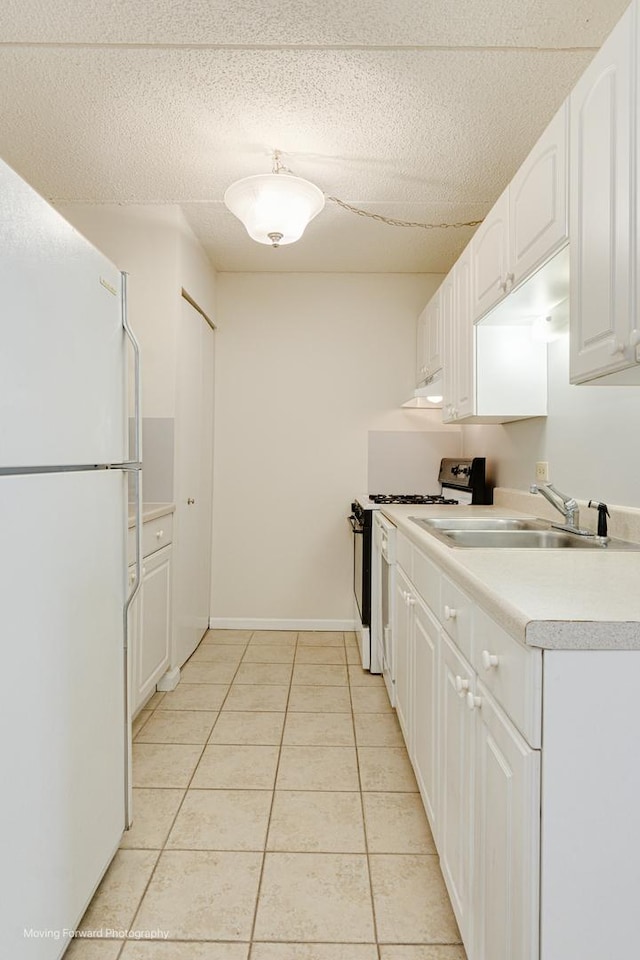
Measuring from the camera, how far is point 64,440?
1251mm

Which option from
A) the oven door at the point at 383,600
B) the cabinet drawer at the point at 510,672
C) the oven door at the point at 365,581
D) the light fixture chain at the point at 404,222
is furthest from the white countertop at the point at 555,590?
the light fixture chain at the point at 404,222

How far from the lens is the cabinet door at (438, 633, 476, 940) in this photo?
120 cm

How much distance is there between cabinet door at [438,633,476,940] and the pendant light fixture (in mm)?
1749

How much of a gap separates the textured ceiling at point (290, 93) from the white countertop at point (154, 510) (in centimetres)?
153

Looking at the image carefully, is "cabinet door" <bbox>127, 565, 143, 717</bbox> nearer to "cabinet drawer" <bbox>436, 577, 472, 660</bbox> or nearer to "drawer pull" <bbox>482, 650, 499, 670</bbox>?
"cabinet drawer" <bbox>436, 577, 472, 660</bbox>

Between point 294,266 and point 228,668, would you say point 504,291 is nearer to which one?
point 294,266

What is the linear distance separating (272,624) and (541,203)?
3074mm

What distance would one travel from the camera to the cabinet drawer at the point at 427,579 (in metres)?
1.59

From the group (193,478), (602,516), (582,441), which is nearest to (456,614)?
(602,516)

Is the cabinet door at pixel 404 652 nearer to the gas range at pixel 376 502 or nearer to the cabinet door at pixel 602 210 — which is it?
the gas range at pixel 376 502

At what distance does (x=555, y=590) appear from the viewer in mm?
1057

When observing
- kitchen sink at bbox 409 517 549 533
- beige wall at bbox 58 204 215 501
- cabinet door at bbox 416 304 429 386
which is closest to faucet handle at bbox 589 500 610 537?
kitchen sink at bbox 409 517 549 533

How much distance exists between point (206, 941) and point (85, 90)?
8.68 ft

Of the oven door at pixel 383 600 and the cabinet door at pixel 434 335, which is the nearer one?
the oven door at pixel 383 600
